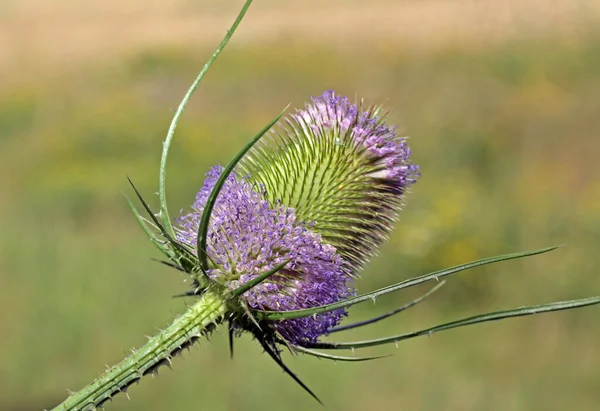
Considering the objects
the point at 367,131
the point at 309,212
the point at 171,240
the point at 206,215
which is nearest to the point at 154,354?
the point at 171,240

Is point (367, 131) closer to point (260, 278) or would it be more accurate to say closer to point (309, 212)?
point (309, 212)

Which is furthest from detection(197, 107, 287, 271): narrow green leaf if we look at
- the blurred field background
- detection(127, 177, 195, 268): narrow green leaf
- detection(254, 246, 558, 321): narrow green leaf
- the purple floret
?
the blurred field background

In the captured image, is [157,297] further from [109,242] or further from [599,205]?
[599,205]

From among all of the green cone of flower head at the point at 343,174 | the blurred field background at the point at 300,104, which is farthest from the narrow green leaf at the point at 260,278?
the blurred field background at the point at 300,104

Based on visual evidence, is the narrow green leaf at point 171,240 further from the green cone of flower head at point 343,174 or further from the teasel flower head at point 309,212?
the green cone of flower head at point 343,174

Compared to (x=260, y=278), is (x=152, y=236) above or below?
above

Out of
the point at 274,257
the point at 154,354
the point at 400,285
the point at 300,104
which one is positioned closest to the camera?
the point at 400,285
